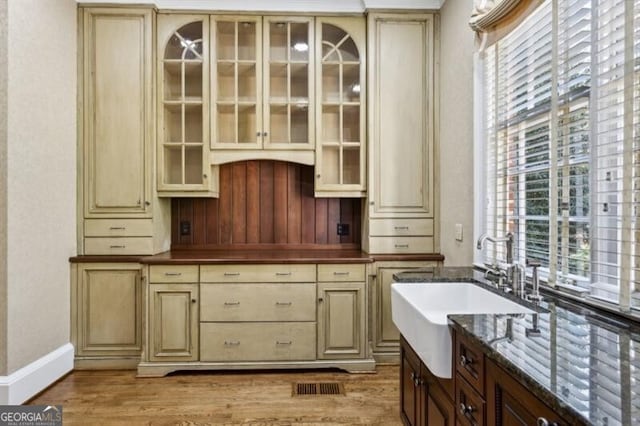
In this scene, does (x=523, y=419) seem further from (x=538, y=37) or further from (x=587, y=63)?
(x=538, y=37)

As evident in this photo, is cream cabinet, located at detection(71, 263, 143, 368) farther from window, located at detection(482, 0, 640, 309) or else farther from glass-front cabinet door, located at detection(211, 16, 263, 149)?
window, located at detection(482, 0, 640, 309)

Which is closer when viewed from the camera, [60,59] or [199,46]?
[60,59]

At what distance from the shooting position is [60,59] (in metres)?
2.86

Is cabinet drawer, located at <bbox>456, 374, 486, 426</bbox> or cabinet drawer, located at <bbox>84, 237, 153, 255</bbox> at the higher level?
cabinet drawer, located at <bbox>84, 237, 153, 255</bbox>

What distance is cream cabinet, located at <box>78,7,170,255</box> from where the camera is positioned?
9.99 feet

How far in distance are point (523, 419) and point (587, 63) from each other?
1365mm

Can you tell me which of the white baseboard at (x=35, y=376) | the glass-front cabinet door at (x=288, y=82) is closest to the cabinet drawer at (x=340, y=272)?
the glass-front cabinet door at (x=288, y=82)

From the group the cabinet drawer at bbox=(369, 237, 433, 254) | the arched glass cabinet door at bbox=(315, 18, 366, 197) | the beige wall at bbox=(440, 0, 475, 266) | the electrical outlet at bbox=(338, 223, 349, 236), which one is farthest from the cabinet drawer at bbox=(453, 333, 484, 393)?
the electrical outlet at bbox=(338, 223, 349, 236)

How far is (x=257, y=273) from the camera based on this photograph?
2916 millimetres

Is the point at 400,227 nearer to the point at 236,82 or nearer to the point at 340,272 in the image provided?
the point at 340,272

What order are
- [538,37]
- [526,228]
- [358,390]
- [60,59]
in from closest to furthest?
1. [538,37]
2. [526,228]
3. [358,390]
4. [60,59]

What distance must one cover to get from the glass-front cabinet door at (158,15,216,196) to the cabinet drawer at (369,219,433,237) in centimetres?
134

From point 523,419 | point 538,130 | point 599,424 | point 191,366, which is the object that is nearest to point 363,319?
point 191,366

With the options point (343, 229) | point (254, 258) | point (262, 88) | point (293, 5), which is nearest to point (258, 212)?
point (254, 258)
